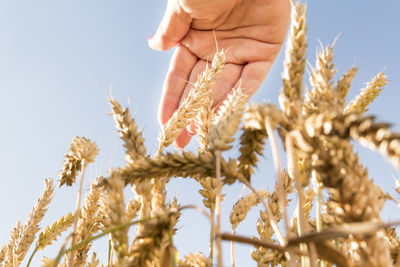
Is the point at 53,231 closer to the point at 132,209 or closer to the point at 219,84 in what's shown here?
the point at 132,209

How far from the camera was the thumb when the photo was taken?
4309mm

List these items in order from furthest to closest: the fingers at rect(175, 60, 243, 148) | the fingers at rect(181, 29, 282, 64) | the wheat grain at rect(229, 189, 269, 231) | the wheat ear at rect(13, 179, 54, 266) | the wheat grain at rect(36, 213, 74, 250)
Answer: the fingers at rect(181, 29, 282, 64) → the fingers at rect(175, 60, 243, 148) → the wheat ear at rect(13, 179, 54, 266) → the wheat grain at rect(36, 213, 74, 250) → the wheat grain at rect(229, 189, 269, 231)

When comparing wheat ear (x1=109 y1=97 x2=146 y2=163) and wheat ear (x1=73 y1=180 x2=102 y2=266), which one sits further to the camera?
wheat ear (x1=73 y1=180 x2=102 y2=266)

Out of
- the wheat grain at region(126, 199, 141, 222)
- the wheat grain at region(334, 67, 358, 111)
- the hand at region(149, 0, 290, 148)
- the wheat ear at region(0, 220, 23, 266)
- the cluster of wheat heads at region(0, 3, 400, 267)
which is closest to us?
the cluster of wheat heads at region(0, 3, 400, 267)

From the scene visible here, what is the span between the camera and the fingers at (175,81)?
4.19 m

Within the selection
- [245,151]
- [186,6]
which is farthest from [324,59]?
[186,6]

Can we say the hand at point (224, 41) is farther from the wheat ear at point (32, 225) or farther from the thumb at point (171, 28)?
the wheat ear at point (32, 225)

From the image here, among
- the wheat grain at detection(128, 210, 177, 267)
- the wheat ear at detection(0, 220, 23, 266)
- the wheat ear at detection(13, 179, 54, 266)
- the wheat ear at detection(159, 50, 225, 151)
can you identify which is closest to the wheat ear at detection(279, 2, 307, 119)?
the wheat grain at detection(128, 210, 177, 267)

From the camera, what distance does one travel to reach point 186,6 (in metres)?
4.00

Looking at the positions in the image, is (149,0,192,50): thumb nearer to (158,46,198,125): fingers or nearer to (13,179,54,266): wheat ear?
(158,46,198,125): fingers

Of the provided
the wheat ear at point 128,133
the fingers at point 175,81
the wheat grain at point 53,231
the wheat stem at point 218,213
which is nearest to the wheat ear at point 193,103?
the wheat ear at point 128,133

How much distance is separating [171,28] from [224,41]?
86cm

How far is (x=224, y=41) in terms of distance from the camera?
4.80m

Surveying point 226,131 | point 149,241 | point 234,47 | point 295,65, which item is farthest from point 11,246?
point 234,47
